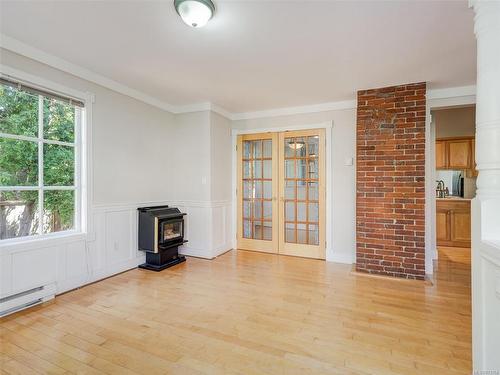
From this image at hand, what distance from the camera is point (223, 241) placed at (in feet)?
15.4

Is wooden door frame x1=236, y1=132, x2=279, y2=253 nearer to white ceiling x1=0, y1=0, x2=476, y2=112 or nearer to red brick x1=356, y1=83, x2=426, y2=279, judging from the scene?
white ceiling x1=0, y1=0, x2=476, y2=112

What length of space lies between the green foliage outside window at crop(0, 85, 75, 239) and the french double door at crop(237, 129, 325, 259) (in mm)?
2630

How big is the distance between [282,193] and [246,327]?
2643 mm

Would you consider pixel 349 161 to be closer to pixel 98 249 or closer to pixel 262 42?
pixel 262 42

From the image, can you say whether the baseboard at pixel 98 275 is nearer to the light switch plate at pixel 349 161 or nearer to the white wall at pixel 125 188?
the white wall at pixel 125 188

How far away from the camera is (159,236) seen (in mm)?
3715

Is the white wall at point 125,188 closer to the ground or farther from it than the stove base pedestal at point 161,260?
farther from it

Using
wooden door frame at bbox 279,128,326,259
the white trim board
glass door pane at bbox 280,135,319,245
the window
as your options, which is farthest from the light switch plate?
the window

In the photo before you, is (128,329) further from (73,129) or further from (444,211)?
(444,211)

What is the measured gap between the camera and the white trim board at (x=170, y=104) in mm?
2578

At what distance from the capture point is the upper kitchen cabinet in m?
5.20

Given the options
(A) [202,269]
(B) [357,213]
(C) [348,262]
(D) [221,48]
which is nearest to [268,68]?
(D) [221,48]

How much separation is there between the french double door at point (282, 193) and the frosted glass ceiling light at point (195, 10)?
276 cm

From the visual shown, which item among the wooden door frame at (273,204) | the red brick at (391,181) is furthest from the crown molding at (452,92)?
the wooden door frame at (273,204)
